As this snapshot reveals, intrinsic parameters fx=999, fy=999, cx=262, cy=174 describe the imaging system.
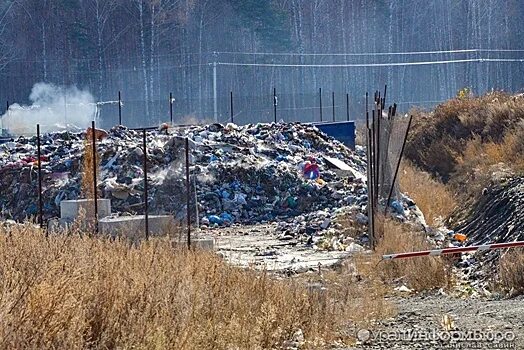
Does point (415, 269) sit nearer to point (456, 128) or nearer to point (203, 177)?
point (203, 177)

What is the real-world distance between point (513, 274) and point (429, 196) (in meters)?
11.0

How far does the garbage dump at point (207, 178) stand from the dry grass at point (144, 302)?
1074 cm

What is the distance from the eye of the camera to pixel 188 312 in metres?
7.26

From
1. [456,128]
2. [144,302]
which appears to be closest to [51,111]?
[456,128]

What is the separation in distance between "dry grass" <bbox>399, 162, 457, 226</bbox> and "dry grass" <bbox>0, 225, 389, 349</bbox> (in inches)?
451

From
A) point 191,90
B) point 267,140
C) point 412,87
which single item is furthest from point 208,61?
point 267,140

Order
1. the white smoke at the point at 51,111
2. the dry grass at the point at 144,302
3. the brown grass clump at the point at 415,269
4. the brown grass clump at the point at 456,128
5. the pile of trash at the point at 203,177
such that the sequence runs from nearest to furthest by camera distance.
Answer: the dry grass at the point at 144,302 < the brown grass clump at the point at 415,269 < the pile of trash at the point at 203,177 < the brown grass clump at the point at 456,128 < the white smoke at the point at 51,111

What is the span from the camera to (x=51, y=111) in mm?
46750

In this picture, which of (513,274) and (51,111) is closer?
(513,274)

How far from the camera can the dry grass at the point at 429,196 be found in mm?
21438

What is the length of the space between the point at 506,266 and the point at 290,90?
4182 cm

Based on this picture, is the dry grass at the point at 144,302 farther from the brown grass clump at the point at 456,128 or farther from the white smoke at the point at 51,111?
the white smoke at the point at 51,111

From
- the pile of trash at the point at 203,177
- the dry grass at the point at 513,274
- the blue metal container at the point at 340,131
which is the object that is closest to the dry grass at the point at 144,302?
the dry grass at the point at 513,274

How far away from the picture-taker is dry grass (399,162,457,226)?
844 inches
